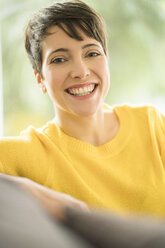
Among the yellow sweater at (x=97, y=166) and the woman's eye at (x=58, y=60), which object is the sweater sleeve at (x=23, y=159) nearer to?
the yellow sweater at (x=97, y=166)

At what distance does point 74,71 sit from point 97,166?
0.35 meters

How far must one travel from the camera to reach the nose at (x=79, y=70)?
1.31 meters

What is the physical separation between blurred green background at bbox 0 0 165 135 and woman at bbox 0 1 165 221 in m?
1.14

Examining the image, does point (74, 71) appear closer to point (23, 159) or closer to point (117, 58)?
point (23, 159)

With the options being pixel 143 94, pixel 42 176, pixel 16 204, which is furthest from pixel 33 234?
pixel 143 94

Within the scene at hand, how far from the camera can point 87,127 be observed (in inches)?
56.8

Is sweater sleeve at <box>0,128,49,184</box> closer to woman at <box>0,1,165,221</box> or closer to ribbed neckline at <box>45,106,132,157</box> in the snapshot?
woman at <box>0,1,165,221</box>

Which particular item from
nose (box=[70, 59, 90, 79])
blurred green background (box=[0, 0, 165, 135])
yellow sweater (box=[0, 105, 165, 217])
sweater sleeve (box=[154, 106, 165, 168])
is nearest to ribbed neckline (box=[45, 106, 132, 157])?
yellow sweater (box=[0, 105, 165, 217])

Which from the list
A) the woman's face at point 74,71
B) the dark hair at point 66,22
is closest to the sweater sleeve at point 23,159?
the woman's face at point 74,71

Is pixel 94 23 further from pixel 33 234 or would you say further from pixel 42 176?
pixel 33 234

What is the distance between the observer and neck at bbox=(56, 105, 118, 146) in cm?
142

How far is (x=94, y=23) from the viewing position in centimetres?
137

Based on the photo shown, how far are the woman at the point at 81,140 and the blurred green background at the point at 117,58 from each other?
3.74 feet

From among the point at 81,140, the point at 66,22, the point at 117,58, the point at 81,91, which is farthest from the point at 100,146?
the point at 117,58
